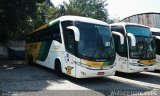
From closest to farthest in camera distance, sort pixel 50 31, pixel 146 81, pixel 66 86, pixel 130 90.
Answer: pixel 130 90, pixel 66 86, pixel 146 81, pixel 50 31

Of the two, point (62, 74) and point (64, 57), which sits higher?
point (64, 57)

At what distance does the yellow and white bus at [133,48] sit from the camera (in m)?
14.1

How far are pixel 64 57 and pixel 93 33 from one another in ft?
6.50

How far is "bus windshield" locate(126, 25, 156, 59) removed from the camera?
14.2 meters

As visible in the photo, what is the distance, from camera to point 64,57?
1345 centimetres

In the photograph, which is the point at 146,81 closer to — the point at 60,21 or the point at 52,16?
the point at 60,21

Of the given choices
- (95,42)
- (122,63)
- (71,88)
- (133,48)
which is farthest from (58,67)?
(133,48)

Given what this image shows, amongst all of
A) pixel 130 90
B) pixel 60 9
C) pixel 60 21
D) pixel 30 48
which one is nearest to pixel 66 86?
pixel 130 90

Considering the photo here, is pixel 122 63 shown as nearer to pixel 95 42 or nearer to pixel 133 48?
pixel 133 48

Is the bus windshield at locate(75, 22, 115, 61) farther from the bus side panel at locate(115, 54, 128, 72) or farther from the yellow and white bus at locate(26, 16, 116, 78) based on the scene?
the bus side panel at locate(115, 54, 128, 72)

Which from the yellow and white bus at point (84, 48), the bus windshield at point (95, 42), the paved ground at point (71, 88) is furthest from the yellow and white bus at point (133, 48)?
the yellow and white bus at point (84, 48)

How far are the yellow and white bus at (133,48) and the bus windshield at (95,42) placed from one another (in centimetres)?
125

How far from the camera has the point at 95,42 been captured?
12.4 meters

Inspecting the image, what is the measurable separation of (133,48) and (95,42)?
2.77 meters
